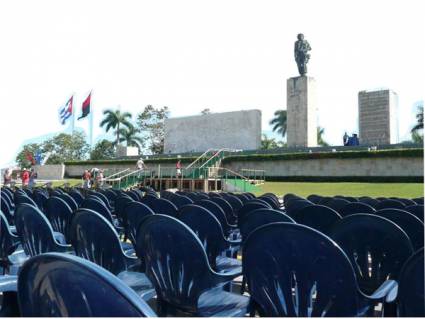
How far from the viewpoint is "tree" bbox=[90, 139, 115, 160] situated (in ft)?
208

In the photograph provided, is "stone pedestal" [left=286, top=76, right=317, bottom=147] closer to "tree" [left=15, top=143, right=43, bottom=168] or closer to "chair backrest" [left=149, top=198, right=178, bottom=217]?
"chair backrest" [left=149, top=198, right=178, bottom=217]

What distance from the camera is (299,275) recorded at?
2.17 metres

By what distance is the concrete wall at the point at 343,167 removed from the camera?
2664 cm

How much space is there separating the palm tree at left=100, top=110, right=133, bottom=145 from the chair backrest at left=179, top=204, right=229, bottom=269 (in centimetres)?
6137

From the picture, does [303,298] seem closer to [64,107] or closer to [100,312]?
[100,312]

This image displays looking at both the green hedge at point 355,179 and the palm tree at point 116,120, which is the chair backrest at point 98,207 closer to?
the green hedge at point 355,179

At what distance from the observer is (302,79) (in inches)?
1442

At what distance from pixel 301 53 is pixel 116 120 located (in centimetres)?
3492

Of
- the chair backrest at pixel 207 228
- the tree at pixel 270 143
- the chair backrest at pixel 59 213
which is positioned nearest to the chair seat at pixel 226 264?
the chair backrest at pixel 207 228

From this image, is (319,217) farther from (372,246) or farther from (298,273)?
(298,273)

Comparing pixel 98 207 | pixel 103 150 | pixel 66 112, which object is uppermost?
pixel 66 112

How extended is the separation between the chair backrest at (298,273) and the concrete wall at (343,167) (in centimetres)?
2654

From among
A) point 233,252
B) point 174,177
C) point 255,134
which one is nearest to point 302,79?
point 255,134

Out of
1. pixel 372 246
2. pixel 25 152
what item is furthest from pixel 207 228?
pixel 25 152
